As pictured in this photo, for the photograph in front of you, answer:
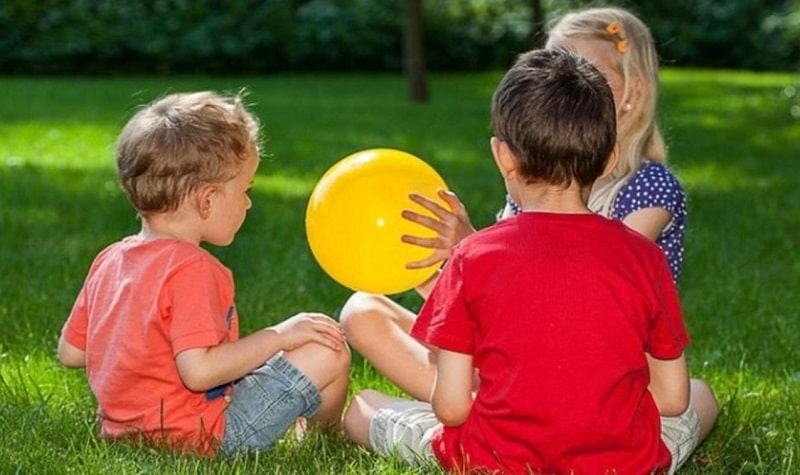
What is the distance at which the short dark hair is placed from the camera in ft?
10.5

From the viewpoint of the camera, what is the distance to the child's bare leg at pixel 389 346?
4.02 metres

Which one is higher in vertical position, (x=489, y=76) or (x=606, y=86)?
(x=606, y=86)

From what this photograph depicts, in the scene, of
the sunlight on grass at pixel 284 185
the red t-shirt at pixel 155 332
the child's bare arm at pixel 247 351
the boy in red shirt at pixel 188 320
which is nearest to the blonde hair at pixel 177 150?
the boy in red shirt at pixel 188 320

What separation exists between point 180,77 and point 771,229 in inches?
637

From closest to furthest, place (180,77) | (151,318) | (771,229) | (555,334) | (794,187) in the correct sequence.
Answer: (555,334)
(151,318)
(771,229)
(794,187)
(180,77)

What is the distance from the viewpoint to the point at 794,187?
1013 centimetres

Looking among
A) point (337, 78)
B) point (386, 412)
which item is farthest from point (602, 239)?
point (337, 78)

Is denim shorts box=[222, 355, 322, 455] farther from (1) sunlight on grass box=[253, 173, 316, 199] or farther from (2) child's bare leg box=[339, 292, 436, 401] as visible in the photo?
(1) sunlight on grass box=[253, 173, 316, 199]

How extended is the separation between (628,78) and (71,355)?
5.90 ft

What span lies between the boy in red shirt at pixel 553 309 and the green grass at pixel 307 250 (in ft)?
1.30

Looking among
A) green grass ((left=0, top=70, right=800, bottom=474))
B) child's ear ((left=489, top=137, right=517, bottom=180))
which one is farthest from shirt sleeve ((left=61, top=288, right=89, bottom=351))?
child's ear ((left=489, top=137, right=517, bottom=180))

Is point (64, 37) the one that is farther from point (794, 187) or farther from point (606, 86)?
point (606, 86)

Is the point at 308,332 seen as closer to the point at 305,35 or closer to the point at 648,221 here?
the point at 648,221

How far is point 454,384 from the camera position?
3.31 m
